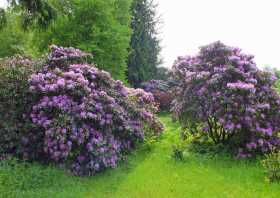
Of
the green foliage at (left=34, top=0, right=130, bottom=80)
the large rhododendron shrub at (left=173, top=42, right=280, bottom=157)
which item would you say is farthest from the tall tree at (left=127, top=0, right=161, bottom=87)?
the large rhododendron shrub at (left=173, top=42, right=280, bottom=157)

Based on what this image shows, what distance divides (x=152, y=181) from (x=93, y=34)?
36.3 feet

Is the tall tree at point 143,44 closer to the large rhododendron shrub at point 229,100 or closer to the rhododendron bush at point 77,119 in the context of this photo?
the large rhododendron shrub at point 229,100

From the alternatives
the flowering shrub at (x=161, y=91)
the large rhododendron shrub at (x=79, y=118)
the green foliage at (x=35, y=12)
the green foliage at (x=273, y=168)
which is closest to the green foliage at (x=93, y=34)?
the flowering shrub at (x=161, y=91)

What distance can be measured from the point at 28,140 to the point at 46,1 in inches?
112

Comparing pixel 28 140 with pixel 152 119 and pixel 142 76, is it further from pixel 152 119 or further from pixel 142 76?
pixel 142 76

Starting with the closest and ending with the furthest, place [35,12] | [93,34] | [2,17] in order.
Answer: [2,17] < [35,12] < [93,34]

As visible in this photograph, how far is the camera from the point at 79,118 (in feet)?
26.9

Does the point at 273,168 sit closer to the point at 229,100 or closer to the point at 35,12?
Result: the point at 229,100

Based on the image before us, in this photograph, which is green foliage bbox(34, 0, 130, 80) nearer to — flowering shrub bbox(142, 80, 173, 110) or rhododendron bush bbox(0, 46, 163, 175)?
flowering shrub bbox(142, 80, 173, 110)

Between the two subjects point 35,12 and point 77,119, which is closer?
point 35,12

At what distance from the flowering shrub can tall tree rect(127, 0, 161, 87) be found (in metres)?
1.58

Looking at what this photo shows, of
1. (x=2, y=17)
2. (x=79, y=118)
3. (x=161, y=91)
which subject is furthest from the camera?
(x=161, y=91)

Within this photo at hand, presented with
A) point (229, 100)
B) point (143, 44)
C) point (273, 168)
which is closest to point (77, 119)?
point (229, 100)

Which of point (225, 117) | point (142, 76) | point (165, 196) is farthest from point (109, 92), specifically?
point (142, 76)
